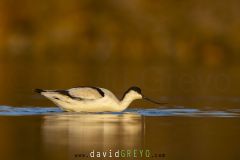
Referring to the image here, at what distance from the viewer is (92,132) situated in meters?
18.3

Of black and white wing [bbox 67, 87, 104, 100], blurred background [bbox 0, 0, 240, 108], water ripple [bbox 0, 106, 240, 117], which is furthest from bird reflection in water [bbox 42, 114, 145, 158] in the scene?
blurred background [bbox 0, 0, 240, 108]

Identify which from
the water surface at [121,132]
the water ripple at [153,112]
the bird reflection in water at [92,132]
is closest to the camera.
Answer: the water surface at [121,132]

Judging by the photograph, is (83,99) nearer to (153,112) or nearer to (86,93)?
(86,93)

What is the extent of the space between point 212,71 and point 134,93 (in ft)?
67.8

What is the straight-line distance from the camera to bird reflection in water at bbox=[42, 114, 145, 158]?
55.1 feet

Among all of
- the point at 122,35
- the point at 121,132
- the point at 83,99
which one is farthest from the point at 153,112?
the point at 122,35

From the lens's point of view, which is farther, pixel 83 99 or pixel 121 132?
pixel 83 99

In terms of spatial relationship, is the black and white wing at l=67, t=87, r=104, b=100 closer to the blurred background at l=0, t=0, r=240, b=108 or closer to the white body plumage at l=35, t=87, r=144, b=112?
the white body plumage at l=35, t=87, r=144, b=112

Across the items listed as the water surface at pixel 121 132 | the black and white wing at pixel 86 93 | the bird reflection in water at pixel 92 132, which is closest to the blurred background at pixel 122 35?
the water surface at pixel 121 132

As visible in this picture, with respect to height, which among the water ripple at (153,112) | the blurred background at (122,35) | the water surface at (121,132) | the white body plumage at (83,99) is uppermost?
the blurred background at (122,35)

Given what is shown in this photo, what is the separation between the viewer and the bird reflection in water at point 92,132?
55.1ft

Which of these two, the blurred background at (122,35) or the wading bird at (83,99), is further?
the blurred background at (122,35)

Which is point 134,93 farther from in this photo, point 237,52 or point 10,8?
point 10,8

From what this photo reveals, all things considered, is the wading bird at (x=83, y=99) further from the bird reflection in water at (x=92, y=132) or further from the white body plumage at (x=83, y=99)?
the bird reflection in water at (x=92, y=132)
